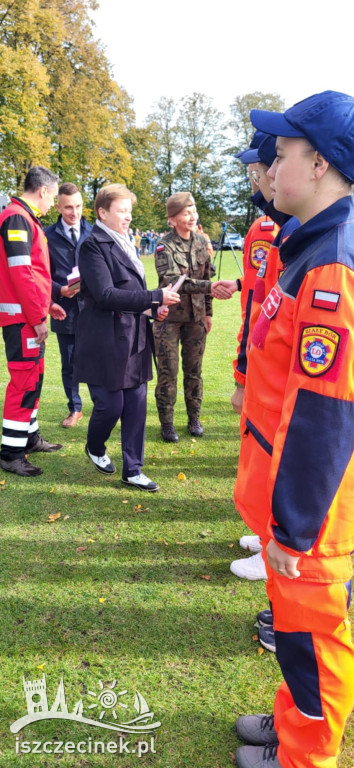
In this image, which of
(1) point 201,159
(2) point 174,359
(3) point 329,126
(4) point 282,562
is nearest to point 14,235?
(2) point 174,359

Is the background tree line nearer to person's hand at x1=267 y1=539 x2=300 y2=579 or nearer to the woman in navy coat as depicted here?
the woman in navy coat

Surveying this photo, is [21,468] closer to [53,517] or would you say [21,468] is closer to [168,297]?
[53,517]

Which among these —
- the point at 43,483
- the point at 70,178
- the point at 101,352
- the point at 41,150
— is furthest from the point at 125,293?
the point at 70,178

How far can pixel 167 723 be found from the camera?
2.28 meters

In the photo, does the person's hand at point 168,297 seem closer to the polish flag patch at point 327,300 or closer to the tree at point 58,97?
the polish flag patch at point 327,300

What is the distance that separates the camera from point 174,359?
5.19 metres

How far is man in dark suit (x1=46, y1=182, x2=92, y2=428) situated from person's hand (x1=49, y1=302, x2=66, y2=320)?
10 cm

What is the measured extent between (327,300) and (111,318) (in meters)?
2.63

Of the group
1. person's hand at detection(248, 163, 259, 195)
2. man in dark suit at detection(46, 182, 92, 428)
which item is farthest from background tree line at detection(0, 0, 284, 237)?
person's hand at detection(248, 163, 259, 195)

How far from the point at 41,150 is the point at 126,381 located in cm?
2086

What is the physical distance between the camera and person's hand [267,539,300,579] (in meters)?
1.54

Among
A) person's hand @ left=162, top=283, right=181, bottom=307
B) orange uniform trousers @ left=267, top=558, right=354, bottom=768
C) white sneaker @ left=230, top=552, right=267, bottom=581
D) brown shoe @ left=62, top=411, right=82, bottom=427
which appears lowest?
white sneaker @ left=230, top=552, right=267, bottom=581

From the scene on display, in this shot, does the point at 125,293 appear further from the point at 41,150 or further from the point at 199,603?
the point at 41,150

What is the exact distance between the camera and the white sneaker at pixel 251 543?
11.5 feet
